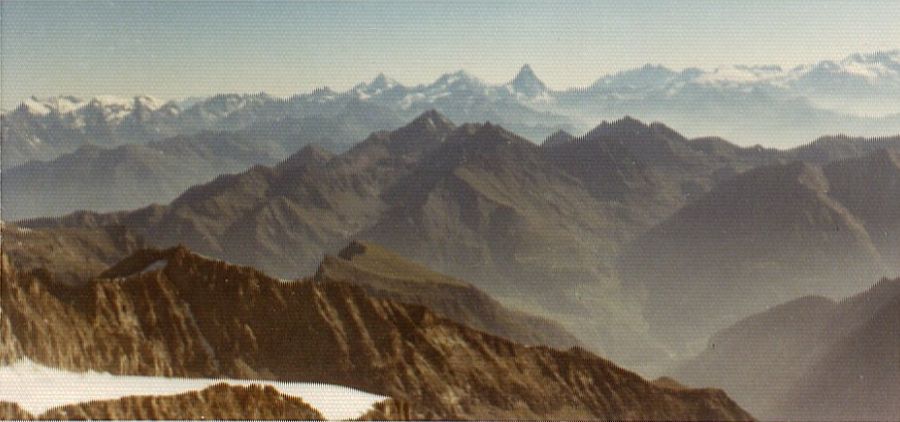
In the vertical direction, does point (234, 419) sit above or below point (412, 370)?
above

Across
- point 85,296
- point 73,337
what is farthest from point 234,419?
point 85,296

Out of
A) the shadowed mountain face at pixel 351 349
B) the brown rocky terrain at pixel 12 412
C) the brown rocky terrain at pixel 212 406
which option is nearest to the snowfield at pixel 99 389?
the brown rocky terrain at pixel 12 412

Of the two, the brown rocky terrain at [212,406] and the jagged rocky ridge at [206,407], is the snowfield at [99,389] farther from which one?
the brown rocky terrain at [212,406]

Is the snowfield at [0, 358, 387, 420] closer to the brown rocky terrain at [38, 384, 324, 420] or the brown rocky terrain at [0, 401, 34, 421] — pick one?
the brown rocky terrain at [0, 401, 34, 421]

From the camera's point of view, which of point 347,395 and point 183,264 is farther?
point 183,264

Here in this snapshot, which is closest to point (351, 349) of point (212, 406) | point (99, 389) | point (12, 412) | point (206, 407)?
point (212, 406)

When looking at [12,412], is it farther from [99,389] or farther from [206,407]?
[206,407]

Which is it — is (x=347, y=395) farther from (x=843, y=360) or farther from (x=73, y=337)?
(x=843, y=360)
